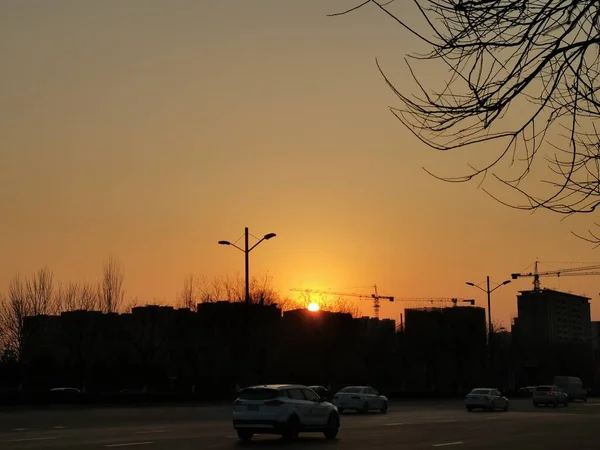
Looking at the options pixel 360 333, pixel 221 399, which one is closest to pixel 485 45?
pixel 221 399

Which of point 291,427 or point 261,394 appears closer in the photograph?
point 291,427

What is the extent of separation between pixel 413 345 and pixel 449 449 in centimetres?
8987

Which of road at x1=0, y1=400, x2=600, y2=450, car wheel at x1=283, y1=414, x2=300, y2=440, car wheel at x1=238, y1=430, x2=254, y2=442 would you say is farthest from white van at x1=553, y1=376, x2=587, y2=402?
car wheel at x1=238, y1=430, x2=254, y2=442

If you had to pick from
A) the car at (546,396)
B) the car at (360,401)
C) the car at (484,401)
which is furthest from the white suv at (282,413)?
the car at (546,396)

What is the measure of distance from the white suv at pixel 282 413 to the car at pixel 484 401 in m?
26.8

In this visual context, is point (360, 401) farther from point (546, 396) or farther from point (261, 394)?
point (261, 394)

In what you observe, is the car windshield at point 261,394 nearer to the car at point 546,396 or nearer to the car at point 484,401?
the car at point 484,401

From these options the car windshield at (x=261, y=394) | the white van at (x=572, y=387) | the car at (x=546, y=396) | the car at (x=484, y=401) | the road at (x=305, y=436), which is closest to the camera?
the road at (x=305, y=436)

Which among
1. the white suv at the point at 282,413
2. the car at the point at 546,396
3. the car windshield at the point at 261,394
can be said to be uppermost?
the car windshield at the point at 261,394

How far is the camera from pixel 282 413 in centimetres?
2777

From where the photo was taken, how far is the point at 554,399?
6625 cm

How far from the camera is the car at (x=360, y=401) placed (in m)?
50.8

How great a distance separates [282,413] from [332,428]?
2.02 m

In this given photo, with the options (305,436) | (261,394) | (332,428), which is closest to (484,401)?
(305,436)
